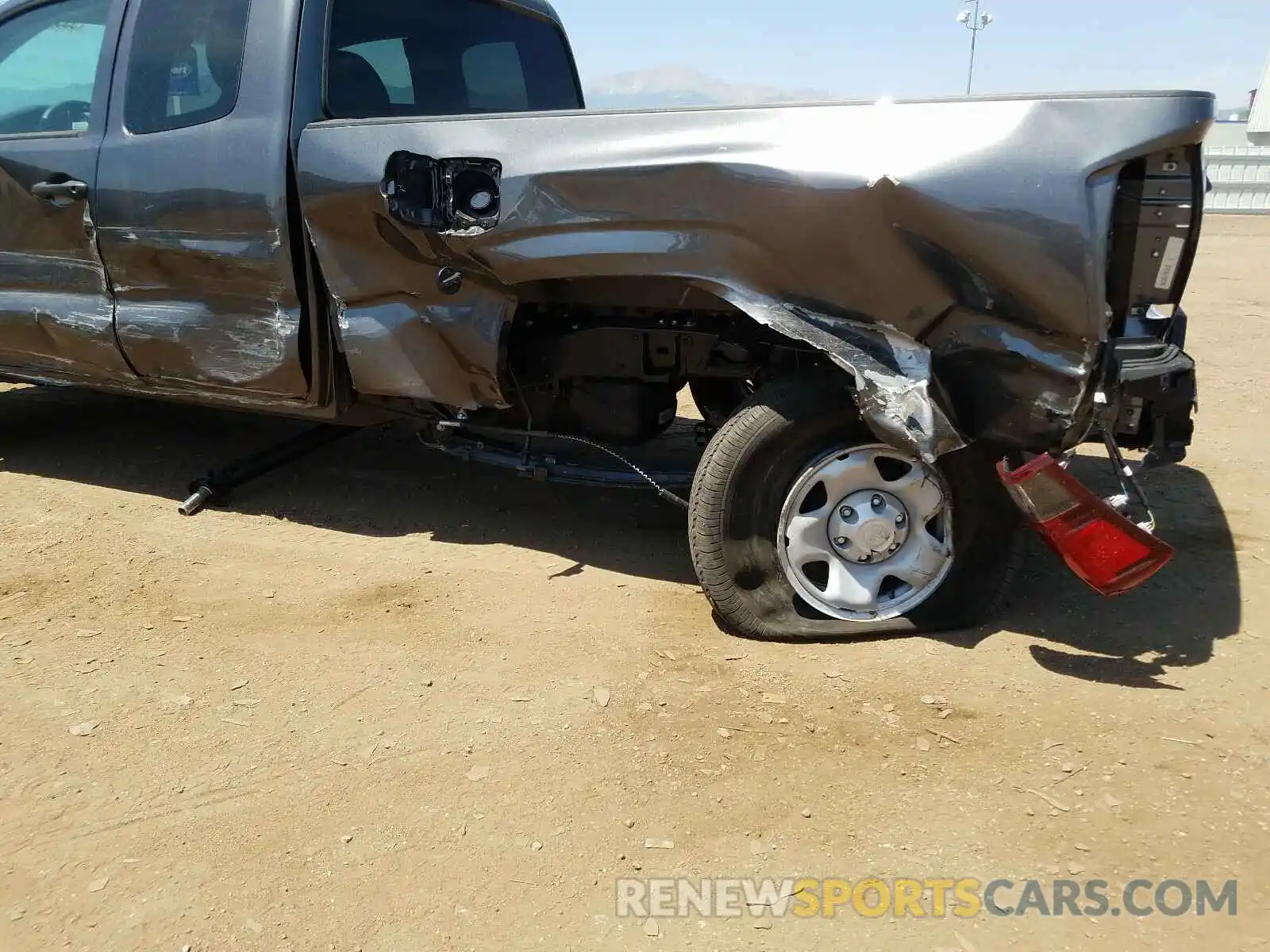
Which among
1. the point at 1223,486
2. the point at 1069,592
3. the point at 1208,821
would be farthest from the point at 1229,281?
the point at 1208,821

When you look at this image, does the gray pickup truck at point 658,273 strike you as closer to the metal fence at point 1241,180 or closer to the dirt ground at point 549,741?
the dirt ground at point 549,741

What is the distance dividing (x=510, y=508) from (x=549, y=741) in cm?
180

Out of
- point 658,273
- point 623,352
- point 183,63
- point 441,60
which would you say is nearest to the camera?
point 658,273

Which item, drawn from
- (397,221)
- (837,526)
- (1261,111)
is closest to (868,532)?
(837,526)

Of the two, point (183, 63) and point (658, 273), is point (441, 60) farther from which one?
point (658, 273)

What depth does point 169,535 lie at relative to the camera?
3.90m

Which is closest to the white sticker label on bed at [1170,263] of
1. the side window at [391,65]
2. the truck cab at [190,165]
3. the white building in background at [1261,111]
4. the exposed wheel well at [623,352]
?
the exposed wheel well at [623,352]

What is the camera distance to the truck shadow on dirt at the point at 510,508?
304 centimetres

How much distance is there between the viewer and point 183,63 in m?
3.65

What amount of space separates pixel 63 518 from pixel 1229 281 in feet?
35.1

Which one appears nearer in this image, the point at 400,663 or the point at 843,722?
the point at 843,722

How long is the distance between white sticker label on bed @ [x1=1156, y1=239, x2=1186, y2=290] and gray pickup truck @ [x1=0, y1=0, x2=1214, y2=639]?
0.04 feet

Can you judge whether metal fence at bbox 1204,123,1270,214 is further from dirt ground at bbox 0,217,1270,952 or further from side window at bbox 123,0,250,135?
side window at bbox 123,0,250,135

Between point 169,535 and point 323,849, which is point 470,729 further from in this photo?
point 169,535
